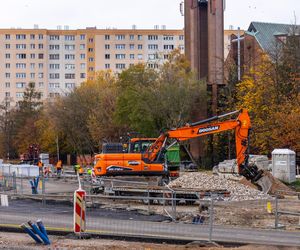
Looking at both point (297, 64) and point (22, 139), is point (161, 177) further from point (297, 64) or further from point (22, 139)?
point (22, 139)

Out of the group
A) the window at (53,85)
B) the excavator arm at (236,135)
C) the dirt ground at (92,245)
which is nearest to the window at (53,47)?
the window at (53,85)

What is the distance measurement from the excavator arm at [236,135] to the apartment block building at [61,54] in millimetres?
91827

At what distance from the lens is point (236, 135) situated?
2975 cm

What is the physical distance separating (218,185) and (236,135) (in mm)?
2581

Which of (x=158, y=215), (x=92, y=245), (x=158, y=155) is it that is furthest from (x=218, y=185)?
(x=92, y=245)

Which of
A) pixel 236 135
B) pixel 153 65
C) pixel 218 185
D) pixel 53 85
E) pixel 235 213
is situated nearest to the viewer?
Result: pixel 235 213

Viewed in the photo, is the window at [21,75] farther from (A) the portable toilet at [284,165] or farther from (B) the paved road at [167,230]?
(B) the paved road at [167,230]

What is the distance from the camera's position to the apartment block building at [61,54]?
122 metres

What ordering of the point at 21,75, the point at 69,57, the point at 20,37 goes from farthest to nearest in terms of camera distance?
1. the point at 21,75
2. the point at 69,57
3. the point at 20,37

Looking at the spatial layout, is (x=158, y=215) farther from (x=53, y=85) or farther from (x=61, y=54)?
(x=53, y=85)

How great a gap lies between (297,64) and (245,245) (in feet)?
128

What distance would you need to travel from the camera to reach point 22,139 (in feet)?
293

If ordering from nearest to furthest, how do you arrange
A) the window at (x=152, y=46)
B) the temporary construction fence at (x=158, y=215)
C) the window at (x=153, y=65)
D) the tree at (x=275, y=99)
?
the temporary construction fence at (x=158, y=215) < the tree at (x=275, y=99) < the window at (x=153, y=65) < the window at (x=152, y=46)

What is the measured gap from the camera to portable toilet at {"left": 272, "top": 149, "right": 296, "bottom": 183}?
3691 cm
